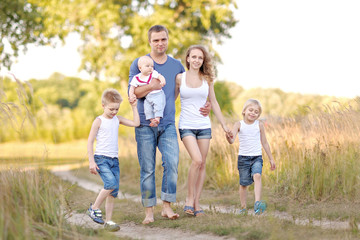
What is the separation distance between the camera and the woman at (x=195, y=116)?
5.56 metres

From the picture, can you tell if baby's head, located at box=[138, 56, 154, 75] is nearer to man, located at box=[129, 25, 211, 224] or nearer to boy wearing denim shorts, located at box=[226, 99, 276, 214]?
man, located at box=[129, 25, 211, 224]

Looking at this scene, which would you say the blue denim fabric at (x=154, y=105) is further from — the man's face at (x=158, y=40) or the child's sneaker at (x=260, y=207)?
the child's sneaker at (x=260, y=207)

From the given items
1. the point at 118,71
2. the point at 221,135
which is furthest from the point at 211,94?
the point at 118,71

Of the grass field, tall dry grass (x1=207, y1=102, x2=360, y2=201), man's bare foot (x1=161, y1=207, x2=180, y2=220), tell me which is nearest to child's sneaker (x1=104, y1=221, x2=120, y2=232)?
the grass field

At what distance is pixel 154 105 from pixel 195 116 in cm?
58

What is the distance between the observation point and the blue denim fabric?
208 inches

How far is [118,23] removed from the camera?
23.2 m

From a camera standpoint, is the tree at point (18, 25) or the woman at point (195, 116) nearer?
the woman at point (195, 116)

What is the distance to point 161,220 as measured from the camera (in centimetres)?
559

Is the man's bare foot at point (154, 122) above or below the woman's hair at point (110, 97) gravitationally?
below

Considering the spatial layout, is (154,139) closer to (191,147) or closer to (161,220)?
(191,147)

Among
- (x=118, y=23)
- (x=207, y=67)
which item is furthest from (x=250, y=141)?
(x=118, y=23)

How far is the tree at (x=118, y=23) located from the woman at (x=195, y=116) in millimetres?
15002

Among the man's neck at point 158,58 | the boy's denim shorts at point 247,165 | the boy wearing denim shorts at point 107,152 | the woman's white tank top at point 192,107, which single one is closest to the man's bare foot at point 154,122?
the boy wearing denim shorts at point 107,152
